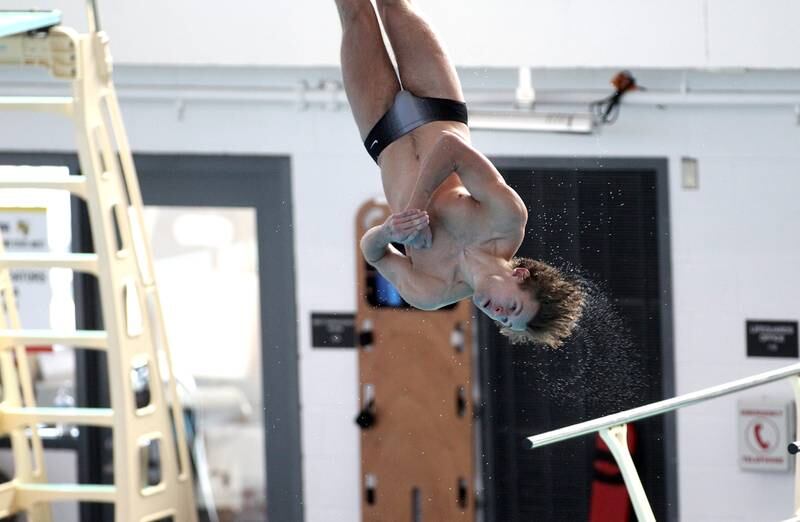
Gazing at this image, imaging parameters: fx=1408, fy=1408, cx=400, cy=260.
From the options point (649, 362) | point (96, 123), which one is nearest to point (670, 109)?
point (649, 362)

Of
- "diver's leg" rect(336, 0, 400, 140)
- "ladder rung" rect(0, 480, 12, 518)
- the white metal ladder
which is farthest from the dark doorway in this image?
"diver's leg" rect(336, 0, 400, 140)

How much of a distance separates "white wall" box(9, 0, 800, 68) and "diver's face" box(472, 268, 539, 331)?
6.28 ft

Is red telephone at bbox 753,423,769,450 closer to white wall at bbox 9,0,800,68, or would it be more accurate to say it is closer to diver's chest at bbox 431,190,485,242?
white wall at bbox 9,0,800,68

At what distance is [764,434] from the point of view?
5.61m

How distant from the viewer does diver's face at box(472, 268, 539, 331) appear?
357cm

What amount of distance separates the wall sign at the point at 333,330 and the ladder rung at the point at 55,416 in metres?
1.19

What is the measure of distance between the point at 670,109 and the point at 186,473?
2.40m

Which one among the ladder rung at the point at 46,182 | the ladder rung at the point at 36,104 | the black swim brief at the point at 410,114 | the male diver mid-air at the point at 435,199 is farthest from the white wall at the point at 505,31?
the black swim brief at the point at 410,114

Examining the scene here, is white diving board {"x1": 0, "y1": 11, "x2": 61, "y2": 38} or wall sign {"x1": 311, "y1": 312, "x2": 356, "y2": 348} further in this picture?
wall sign {"x1": 311, "y1": 312, "x2": 356, "y2": 348}

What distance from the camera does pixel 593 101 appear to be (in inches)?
222

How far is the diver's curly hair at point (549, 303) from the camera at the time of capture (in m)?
3.61

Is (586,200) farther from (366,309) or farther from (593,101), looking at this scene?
(366,309)

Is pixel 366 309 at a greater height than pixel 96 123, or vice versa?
pixel 96 123

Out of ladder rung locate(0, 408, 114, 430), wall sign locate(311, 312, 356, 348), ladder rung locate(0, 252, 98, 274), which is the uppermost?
ladder rung locate(0, 252, 98, 274)
